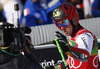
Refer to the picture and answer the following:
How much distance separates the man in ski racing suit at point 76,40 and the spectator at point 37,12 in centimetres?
259

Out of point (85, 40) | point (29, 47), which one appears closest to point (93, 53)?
point (85, 40)

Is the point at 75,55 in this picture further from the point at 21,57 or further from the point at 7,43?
the point at 7,43

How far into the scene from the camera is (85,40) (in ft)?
10.6

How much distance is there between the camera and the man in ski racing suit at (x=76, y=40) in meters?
3.23

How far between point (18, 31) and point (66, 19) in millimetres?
960

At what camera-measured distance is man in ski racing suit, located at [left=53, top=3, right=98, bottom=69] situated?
10.6ft

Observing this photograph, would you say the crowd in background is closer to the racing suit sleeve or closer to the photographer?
the racing suit sleeve

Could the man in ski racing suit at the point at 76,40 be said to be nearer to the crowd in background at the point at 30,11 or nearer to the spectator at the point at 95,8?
the crowd in background at the point at 30,11

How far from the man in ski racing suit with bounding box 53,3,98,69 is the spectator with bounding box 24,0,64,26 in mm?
2593

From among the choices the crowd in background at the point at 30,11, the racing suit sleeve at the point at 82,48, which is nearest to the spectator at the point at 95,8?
the crowd in background at the point at 30,11

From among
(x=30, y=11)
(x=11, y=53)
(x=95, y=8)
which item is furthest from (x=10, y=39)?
(x=95, y=8)

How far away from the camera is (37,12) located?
6246 millimetres

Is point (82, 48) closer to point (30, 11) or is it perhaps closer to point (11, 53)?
point (11, 53)

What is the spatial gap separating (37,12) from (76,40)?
3096 millimetres
